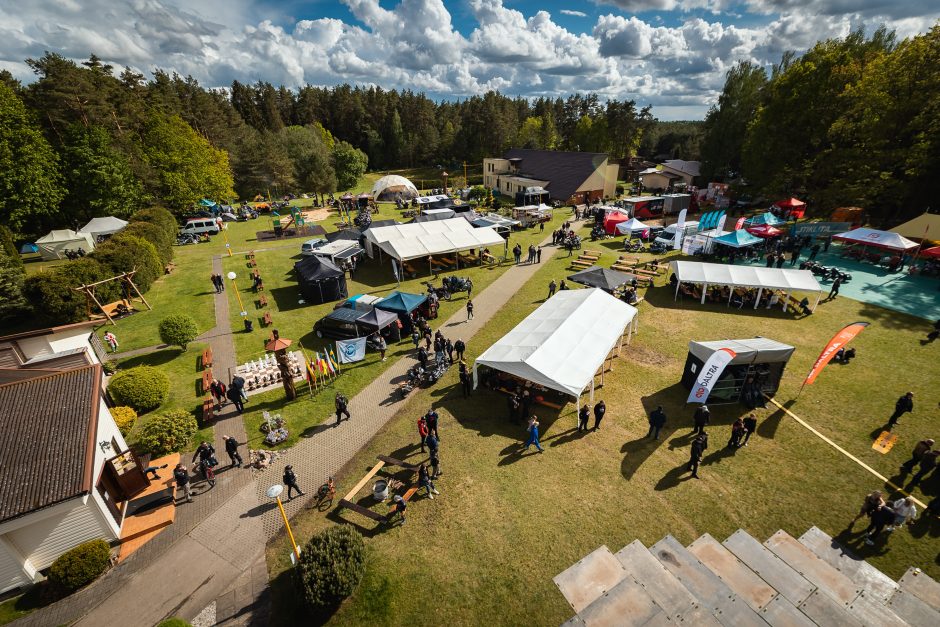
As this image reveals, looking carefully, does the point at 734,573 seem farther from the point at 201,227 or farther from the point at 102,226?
the point at 201,227

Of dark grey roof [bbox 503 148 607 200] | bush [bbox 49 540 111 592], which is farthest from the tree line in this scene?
bush [bbox 49 540 111 592]

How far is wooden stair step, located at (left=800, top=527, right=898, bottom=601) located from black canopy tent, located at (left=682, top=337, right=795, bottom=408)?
16.1 feet

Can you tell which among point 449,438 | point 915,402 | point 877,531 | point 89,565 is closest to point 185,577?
point 89,565

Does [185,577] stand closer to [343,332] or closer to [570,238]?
[343,332]

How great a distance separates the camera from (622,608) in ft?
21.4

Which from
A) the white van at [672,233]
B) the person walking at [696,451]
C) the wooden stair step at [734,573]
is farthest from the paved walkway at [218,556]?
the white van at [672,233]

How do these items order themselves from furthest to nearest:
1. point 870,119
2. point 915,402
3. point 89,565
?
point 870,119 → point 915,402 → point 89,565

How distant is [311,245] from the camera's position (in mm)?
30766

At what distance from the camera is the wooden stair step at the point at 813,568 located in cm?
718

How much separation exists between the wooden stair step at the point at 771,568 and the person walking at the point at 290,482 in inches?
404

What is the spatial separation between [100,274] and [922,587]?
1321 inches

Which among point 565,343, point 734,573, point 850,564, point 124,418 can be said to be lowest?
point 850,564

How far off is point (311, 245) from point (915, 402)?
33720 millimetres

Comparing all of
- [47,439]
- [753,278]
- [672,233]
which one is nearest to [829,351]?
[753,278]
